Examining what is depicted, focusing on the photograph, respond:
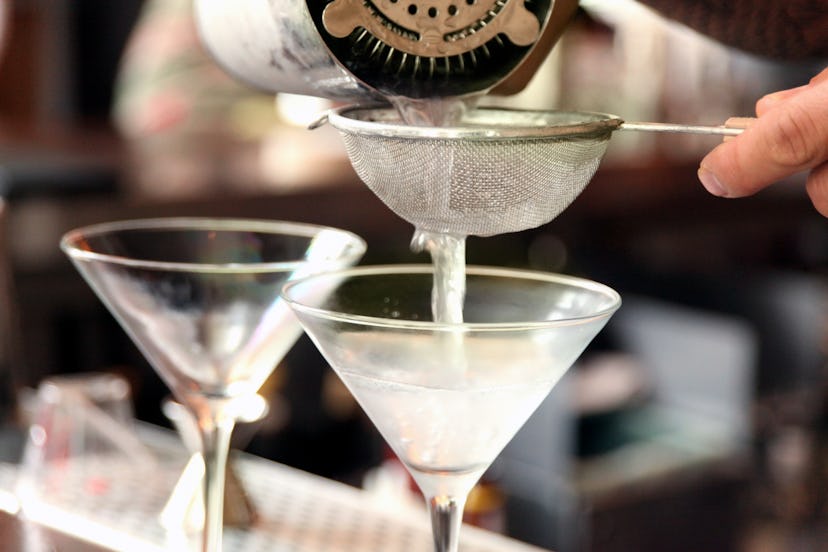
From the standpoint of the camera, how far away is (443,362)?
2.33 ft

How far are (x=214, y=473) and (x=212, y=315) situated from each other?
0.39 ft

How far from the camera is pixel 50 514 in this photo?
37.2 inches

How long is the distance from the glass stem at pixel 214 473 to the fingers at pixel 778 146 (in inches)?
16.3

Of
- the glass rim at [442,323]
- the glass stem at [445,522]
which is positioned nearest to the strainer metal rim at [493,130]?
the glass rim at [442,323]

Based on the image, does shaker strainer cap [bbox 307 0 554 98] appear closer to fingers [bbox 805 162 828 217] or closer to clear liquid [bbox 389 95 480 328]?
clear liquid [bbox 389 95 480 328]

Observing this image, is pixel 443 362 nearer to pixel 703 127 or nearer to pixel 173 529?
pixel 703 127

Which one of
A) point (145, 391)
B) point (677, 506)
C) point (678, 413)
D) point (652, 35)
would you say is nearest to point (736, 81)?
point (652, 35)

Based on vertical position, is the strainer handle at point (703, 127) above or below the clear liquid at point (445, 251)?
above

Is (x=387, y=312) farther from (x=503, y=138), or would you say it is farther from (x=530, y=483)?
(x=530, y=483)

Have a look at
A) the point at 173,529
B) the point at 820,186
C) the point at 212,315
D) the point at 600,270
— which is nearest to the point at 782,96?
the point at 820,186

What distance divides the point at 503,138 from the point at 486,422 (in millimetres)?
181

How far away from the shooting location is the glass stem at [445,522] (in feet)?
2.44

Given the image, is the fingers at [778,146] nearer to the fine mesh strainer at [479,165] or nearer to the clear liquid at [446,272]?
the fine mesh strainer at [479,165]

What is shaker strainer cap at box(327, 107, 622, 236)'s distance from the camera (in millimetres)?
709
